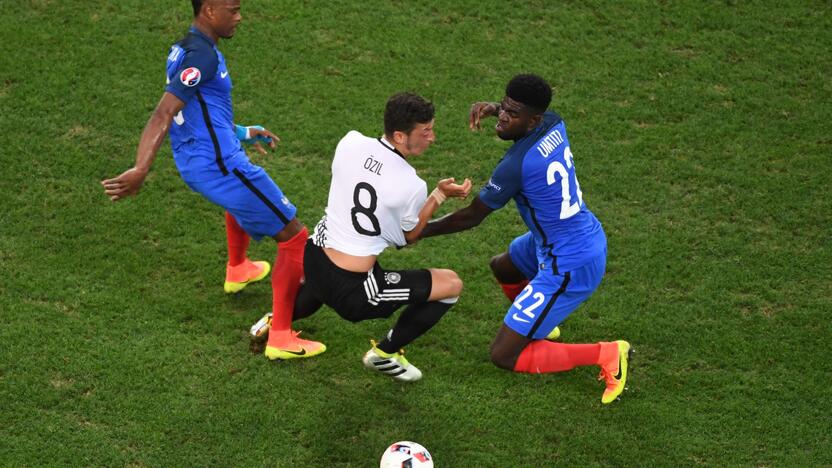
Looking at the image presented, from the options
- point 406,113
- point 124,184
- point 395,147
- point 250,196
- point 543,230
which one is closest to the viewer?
point 124,184

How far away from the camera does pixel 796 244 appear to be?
9234 millimetres

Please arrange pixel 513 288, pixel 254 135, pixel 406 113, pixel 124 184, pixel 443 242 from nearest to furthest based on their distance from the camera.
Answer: pixel 124 184
pixel 406 113
pixel 513 288
pixel 254 135
pixel 443 242

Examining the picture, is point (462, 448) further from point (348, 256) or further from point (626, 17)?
point (626, 17)

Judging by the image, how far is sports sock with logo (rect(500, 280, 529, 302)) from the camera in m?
8.20

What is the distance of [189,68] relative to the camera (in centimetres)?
727

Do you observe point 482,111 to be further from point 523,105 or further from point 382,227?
point 382,227

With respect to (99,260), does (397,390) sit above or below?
below

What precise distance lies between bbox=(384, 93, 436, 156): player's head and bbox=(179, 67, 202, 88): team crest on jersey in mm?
1452

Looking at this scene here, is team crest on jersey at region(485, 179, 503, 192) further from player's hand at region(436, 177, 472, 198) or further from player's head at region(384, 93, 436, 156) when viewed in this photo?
player's head at region(384, 93, 436, 156)

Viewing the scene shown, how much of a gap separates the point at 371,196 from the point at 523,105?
1243 mm

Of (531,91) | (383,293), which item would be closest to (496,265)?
(383,293)

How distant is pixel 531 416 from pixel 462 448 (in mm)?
619

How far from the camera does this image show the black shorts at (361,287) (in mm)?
7152

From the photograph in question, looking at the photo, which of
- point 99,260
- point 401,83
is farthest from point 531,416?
point 401,83
